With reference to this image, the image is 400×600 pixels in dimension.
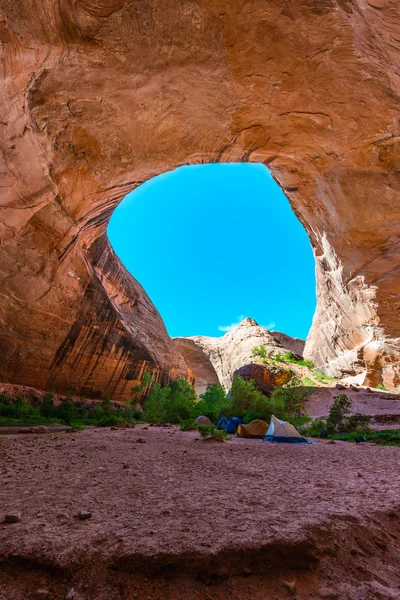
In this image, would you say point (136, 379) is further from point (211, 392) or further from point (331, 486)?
point (331, 486)

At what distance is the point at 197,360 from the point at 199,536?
40718mm

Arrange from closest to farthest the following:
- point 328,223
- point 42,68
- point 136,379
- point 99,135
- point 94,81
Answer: point 42,68
point 94,81
point 99,135
point 328,223
point 136,379

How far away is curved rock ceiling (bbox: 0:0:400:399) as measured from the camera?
21.7ft

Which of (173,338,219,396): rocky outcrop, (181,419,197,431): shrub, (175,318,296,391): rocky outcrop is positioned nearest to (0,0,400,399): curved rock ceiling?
(181,419,197,431): shrub

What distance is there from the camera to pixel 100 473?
11.9 ft

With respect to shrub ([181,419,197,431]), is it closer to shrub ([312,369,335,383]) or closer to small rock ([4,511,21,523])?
small rock ([4,511,21,523])

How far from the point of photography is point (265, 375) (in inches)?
865

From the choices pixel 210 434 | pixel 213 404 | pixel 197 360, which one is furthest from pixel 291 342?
pixel 210 434

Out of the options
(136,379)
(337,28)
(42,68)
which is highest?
(337,28)

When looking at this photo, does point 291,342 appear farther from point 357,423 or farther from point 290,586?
point 290,586

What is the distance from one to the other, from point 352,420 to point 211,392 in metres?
6.37

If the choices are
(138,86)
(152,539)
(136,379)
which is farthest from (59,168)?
(136,379)

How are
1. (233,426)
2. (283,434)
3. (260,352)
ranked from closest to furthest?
(283,434) → (233,426) → (260,352)

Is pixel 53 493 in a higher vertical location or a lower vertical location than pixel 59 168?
lower
